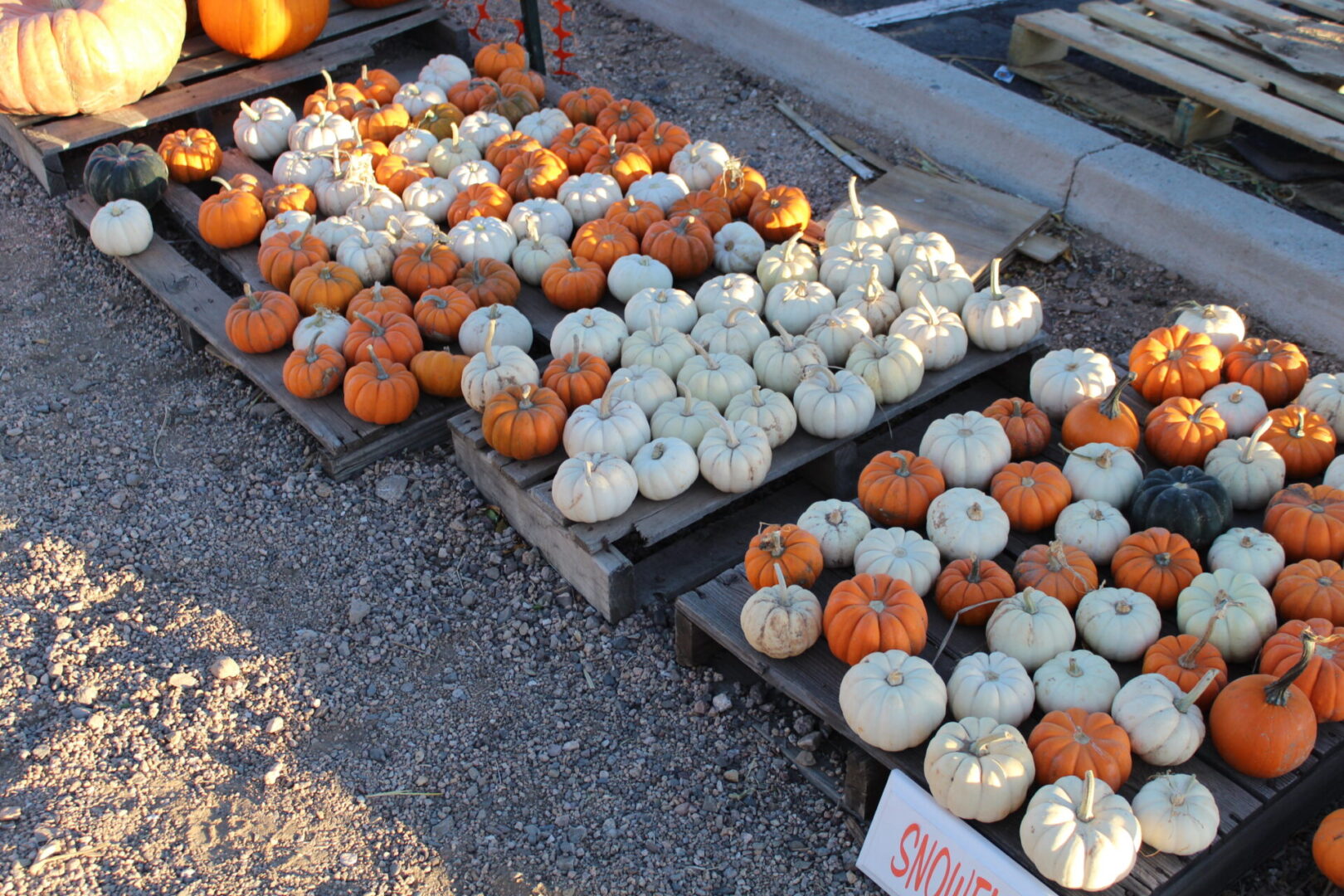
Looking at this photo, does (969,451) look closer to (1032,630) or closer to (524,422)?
(1032,630)

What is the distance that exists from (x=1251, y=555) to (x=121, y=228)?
4673mm

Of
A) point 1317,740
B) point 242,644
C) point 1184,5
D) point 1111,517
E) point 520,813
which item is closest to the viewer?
point 1317,740

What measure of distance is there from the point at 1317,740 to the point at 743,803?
1514 mm

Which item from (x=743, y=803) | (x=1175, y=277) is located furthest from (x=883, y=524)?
(x=1175, y=277)

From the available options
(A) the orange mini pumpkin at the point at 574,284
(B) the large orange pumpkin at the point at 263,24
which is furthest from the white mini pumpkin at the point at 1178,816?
(B) the large orange pumpkin at the point at 263,24

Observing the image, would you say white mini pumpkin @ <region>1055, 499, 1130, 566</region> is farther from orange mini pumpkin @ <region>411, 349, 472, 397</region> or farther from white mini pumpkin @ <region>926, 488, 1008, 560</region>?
orange mini pumpkin @ <region>411, 349, 472, 397</region>

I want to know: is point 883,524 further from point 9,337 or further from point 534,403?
point 9,337

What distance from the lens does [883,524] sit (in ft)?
12.4

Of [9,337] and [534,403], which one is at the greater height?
[534,403]

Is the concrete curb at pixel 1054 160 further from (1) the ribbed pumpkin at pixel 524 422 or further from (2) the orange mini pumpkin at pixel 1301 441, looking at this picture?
(1) the ribbed pumpkin at pixel 524 422

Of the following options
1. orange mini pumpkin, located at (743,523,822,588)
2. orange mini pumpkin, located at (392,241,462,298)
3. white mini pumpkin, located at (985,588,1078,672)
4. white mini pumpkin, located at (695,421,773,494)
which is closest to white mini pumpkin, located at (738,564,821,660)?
orange mini pumpkin, located at (743,523,822,588)

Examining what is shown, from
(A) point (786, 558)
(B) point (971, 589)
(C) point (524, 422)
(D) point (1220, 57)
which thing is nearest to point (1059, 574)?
(B) point (971, 589)

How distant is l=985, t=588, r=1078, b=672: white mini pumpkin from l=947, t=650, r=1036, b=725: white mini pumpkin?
0.08 m

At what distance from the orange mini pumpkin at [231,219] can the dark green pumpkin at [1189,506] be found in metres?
3.88
